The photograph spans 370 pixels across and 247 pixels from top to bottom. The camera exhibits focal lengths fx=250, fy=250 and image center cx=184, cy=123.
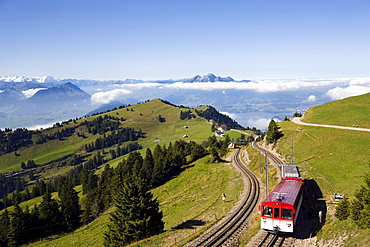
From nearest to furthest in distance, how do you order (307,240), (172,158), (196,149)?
1. (307,240)
2. (172,158)
3. (196,149)

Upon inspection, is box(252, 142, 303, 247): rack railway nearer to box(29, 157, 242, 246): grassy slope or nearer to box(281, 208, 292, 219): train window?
box(281, 208, 292, 219): train window

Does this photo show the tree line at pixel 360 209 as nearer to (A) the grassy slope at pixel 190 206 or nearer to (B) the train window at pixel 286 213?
(B) the train window at pixel 286 213

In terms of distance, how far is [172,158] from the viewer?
110 metres

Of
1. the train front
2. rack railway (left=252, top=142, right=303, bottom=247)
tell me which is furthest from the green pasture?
the train front

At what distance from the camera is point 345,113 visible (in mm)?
99188

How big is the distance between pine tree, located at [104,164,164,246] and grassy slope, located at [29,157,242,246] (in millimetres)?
2177

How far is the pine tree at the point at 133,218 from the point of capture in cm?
3628

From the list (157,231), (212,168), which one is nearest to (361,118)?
(212,168)

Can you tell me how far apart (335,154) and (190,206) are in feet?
127

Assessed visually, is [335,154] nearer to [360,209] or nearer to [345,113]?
[360,209]

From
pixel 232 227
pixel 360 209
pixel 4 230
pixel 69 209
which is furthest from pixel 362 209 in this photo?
pixel 4 230

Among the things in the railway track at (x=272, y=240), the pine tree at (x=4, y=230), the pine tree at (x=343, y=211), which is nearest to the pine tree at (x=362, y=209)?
the pine tree at (x=343, y=211)

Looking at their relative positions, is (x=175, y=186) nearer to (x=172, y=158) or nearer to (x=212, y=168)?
(x=212, y=168)

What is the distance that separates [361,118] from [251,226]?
75.7 meters
